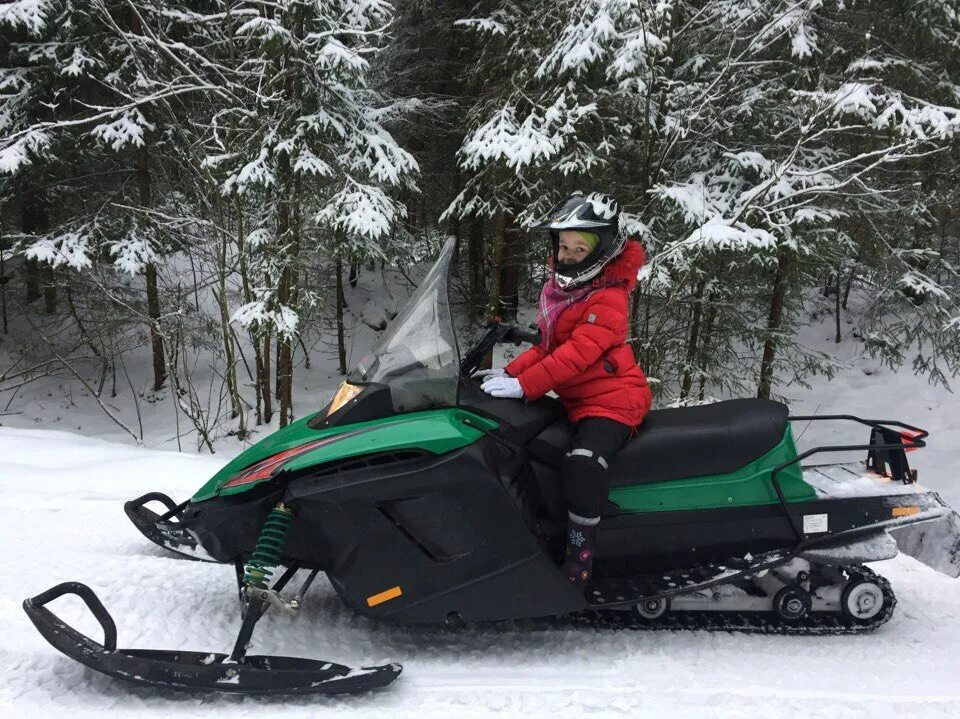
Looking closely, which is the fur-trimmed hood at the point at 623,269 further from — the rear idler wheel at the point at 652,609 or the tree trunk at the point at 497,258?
the tree trunk at the point at 497,258

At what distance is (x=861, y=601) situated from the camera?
266 centimetres

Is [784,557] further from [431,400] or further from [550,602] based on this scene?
[431,400]

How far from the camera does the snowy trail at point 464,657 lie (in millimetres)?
2039

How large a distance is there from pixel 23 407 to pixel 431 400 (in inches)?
491

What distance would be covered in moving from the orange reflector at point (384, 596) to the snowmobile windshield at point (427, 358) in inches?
24.9

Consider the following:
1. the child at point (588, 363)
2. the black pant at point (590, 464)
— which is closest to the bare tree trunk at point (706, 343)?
the child at point (588, 363)

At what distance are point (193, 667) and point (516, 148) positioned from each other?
20.0 feet

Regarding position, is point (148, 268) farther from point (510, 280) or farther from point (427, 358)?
point (427, 358)

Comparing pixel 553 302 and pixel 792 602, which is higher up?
pixel 553 302

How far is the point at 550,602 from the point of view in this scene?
7.70 ft

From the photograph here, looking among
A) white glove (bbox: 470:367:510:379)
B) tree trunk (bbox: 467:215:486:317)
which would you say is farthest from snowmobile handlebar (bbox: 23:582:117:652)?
tree trunk (bbox: 467:215:486:317)

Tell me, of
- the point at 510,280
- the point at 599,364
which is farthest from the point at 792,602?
the point at 510,280

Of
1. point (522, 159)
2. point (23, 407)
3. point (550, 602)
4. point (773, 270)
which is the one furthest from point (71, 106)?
point (550, 602)

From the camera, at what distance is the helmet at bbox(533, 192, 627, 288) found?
2.54 metres
